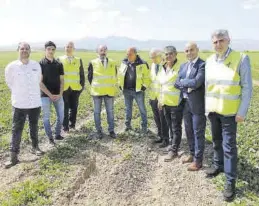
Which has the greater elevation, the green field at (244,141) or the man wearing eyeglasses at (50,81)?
the man wearing eyeglasses at (50,81)

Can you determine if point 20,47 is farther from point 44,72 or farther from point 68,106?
point 68,106

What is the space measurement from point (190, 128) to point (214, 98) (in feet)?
6.46

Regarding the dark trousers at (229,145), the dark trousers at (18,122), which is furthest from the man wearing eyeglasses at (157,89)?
the dark trousers at (18,122)

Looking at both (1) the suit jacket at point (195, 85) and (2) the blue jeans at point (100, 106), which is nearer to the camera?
(1) the suit jacket at point (195, 85)

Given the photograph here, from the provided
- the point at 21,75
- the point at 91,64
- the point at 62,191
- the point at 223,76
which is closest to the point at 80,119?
the point at 91,64

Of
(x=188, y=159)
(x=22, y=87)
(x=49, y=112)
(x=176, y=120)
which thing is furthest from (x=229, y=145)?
(x=49, y=112)

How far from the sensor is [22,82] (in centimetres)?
920

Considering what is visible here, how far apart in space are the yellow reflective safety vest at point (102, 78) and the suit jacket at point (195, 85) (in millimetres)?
3119

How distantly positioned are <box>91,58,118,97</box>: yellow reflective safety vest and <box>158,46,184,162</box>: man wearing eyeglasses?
2.02 metres

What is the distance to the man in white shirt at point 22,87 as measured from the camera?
9.17m

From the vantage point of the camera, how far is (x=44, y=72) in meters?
10.6

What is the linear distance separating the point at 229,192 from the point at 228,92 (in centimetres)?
200

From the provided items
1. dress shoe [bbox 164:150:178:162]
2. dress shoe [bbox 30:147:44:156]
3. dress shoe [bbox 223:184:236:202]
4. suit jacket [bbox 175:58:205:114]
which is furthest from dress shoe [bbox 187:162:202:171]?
dress shoe [bbox 30:147:44:156]

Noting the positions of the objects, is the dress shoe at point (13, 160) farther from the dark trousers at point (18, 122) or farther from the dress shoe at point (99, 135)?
the dress shoe at point (99, 135)
